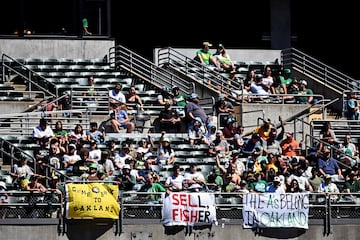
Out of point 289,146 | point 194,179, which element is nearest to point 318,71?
point 289,146

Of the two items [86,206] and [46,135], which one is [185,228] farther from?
[46,135]

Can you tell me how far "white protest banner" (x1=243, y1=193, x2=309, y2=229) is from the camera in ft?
99.0

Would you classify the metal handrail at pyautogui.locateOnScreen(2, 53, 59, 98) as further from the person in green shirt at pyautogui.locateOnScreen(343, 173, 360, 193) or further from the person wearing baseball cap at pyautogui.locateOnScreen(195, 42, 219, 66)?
the person in green shirt at pyautogui.locateOnScreen(343, 173, 360, 193)

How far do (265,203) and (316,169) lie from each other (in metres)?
2.35

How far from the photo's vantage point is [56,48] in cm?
3928

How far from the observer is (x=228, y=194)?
30.0 metres

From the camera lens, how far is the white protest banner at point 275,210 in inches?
1188

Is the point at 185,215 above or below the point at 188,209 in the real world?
below

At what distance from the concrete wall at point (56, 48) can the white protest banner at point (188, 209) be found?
1034 cm

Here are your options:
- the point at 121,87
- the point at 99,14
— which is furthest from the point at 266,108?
the point at 99,14

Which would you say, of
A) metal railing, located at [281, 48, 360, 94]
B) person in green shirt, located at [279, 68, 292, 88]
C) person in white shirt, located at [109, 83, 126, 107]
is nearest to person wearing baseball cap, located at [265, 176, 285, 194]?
person in white shirt, located at [109, 83, 126, 107]

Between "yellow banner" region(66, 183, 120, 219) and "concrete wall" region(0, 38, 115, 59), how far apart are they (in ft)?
34.0

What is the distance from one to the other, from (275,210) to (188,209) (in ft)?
6.01

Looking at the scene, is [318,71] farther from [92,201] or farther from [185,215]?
[92,201]
